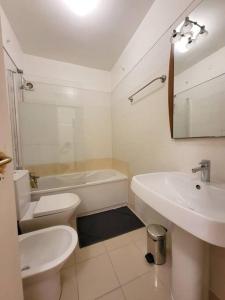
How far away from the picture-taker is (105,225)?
175 centimetres

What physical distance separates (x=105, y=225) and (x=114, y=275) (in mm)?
641

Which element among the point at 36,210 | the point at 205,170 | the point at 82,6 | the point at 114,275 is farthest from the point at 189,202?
the point at 82,6

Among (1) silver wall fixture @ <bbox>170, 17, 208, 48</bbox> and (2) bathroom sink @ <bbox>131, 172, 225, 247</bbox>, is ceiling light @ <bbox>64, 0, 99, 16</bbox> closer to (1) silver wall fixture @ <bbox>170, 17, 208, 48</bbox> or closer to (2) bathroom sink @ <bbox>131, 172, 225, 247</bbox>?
(1) silver wall fixture @ <bbox>170, 17, 208, 48</bbox>

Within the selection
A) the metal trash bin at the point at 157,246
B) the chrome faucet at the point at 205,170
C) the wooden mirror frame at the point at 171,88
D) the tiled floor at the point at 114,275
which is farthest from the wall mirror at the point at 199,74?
the tiled floor at the point at 114,275

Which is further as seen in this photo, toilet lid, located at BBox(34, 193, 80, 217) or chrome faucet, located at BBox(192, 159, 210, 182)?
toilet lid, located at BBox(34, 193, 80, 217)

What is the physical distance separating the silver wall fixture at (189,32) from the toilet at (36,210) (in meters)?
1.76

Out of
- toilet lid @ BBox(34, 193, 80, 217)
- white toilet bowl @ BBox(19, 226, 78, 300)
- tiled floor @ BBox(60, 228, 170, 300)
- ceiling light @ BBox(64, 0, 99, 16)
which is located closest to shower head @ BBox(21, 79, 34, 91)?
ceiling light @ BBox(64, 0, 99, 16)

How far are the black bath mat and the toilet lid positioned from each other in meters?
0.44

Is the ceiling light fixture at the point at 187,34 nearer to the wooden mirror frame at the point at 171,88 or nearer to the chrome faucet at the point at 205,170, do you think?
the wooden mirror frame at the point at 171,88

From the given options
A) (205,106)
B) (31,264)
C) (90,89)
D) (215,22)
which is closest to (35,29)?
(90,89)

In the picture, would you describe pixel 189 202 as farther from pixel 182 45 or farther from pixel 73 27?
pixel 73 27

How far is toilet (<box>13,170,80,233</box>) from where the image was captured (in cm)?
127

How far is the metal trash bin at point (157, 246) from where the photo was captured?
1.19m

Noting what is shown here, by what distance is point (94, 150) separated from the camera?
8.82 feet
